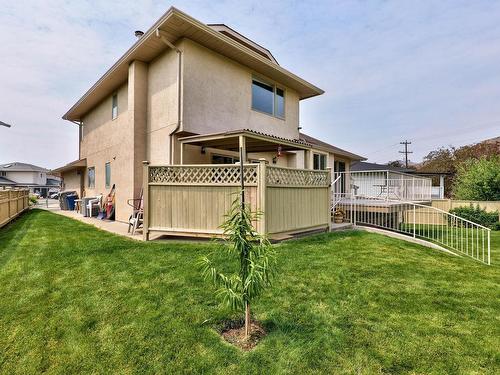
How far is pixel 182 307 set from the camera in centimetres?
358

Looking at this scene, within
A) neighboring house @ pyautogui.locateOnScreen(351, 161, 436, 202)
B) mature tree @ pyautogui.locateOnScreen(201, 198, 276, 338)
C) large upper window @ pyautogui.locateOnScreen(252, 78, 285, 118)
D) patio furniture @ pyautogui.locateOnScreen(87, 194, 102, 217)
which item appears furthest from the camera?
neighboring house @ pyautogui.locateOnScreen(351, 161, 436, 202)

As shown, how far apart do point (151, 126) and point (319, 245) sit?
7351 millimetres

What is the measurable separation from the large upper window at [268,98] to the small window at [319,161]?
159 inches

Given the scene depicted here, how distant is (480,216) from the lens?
14.7 m

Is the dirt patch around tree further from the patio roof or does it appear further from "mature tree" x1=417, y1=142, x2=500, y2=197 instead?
"mature tree" x1=417, y1=142, x2=500, y2=197

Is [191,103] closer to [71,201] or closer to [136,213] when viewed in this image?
[136,213]

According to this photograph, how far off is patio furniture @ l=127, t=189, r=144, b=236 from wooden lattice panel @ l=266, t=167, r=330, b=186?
4242 mm

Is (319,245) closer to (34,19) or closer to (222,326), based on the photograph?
(222,326)

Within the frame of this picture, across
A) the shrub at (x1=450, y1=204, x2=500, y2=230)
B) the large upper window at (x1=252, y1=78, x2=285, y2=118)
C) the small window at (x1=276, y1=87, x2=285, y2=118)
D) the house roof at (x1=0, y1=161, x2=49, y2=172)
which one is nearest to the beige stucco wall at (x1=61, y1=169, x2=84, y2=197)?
the large upper window at (x1=252, y1=78, x2=285, y2=118)

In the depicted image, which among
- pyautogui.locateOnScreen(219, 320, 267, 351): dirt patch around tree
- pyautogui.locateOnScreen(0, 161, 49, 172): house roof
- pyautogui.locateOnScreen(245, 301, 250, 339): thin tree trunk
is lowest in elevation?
pyautogui.locateOnScreen(219, 320, 267, 351): dirt patch around tree

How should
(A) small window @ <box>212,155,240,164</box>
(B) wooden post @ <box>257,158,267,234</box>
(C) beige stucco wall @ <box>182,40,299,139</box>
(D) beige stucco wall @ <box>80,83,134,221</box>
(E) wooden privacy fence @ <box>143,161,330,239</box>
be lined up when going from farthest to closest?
(D) beige stucco wall @ <box>80,83,134,221</box>
(A) small window @ <box>212,155,240,164</box>
(C) beige stucco wall @ <box>182,40,299,139</box>
(E) wooden privacy fence @ <box>143,161,330,239</box>
(B) wooden post @ <box>257,158,267,234</box>

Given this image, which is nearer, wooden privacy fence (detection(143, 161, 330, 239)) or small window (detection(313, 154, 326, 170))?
wooden privacy fence (detection(143, 161, 330, 239))

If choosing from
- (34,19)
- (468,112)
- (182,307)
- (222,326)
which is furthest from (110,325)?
(468,112)

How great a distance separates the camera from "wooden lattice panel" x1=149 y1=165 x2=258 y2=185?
659 cm
